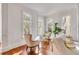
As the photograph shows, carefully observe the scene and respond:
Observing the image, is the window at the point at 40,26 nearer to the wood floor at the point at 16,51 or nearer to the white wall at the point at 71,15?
the white wall at the point at 71,15

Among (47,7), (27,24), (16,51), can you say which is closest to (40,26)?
(27,24)

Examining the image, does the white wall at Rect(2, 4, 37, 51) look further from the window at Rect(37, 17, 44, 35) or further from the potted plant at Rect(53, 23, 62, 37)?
the potted plant at Rect(53, 23, 62, 37)

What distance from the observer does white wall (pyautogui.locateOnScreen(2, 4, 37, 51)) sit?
176cm

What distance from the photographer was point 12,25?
1.79 meters

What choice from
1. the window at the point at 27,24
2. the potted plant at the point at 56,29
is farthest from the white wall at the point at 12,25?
the potted plant at the point at 56,29

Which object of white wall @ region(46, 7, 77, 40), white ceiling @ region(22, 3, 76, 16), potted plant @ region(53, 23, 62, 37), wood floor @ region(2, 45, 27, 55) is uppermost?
white ceiling @ region(22, 3, 76, 16)

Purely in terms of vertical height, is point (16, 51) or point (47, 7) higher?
point (47, 7)

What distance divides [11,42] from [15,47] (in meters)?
0.11

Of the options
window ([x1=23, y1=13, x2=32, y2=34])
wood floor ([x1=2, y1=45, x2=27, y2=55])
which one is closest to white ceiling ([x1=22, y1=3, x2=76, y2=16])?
window ([x1=23, y1=13, x2=32, y2=34])

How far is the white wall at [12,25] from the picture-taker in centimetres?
176

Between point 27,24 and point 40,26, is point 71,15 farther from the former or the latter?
point 27,24

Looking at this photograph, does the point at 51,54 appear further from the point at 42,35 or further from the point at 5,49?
the point at 5,49
